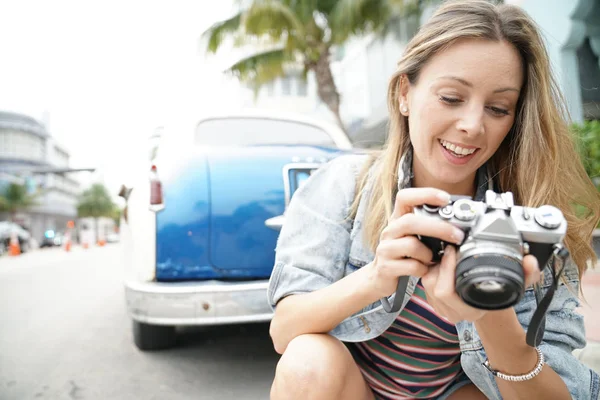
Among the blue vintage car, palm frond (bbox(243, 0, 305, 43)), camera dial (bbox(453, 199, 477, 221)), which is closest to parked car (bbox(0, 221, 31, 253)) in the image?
palm frond (bbox(243, 0, 305, 43))

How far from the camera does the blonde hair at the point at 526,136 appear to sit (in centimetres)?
112

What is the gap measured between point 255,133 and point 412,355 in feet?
6.51

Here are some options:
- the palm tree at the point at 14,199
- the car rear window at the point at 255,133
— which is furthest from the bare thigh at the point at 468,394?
the palm tree at the point at 14,199

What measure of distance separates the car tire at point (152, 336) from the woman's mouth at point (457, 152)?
204cm

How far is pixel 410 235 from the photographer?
89 cm

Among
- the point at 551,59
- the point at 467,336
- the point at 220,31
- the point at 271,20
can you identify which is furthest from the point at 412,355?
the point at 220,31

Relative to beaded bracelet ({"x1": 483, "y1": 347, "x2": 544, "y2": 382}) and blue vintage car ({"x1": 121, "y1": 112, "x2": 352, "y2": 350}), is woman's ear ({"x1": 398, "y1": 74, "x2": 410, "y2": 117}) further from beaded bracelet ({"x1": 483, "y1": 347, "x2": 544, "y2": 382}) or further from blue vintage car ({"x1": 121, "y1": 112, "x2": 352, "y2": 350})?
blue vintage car ({"x1": 121, "y1": 112, "x2": 352, "y2": 350})

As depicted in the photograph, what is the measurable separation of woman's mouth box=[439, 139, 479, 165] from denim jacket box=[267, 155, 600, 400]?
0.13 m

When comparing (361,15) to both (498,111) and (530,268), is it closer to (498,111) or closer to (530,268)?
(498,111)

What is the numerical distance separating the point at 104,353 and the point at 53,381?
485 millimetres

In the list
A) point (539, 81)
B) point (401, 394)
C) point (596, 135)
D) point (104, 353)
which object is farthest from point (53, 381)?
point (596, 135)

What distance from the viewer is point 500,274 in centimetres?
76

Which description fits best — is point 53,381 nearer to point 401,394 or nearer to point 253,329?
point 253,329

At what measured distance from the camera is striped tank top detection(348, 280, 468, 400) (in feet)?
4.00
